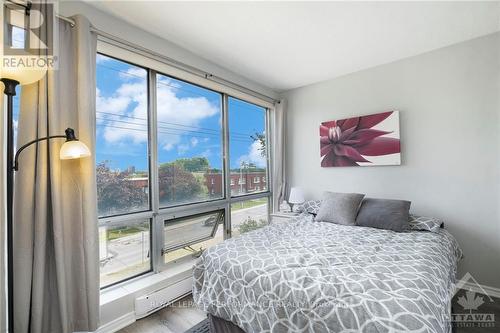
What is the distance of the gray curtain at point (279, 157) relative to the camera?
370 centimetres

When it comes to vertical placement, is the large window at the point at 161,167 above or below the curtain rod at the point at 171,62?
below

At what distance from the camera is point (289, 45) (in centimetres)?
243

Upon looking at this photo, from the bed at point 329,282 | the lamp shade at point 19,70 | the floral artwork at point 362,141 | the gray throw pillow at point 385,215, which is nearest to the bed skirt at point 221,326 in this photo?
the bed at point 329,282

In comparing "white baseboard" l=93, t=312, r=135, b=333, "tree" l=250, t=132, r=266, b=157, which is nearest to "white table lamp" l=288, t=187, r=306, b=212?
"tree" l=250, t=132, r=266, b=157

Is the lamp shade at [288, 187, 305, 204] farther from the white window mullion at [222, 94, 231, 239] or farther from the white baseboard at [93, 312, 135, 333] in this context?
the white baseboard at [93, 312, 135, 333]

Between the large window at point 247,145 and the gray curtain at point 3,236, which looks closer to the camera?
the gray curtain at point 3,236

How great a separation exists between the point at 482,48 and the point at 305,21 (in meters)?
1.89

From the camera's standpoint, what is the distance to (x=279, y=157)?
3.71 meters

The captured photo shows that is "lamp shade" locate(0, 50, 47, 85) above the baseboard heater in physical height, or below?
above

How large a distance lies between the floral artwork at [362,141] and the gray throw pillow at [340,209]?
0.57 m

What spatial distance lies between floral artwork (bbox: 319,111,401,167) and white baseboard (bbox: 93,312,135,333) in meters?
2.83

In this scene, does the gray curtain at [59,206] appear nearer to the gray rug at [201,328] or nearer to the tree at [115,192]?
the tree at [115,192]

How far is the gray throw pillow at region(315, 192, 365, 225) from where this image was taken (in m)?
2.62

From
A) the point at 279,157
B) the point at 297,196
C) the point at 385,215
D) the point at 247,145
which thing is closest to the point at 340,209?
the point at 385,215
